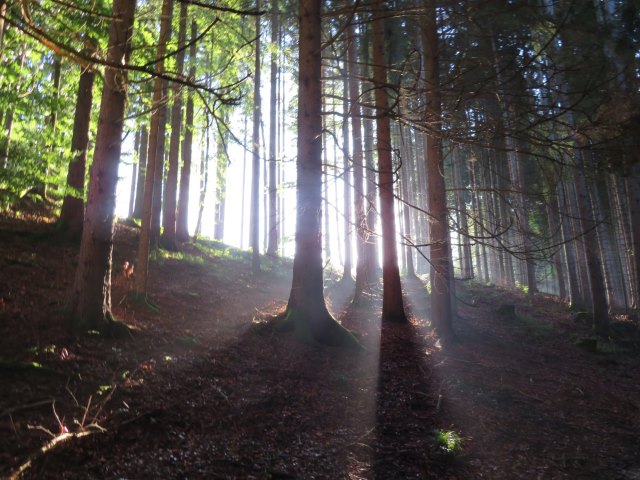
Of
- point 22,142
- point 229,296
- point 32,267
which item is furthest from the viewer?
point 229,296

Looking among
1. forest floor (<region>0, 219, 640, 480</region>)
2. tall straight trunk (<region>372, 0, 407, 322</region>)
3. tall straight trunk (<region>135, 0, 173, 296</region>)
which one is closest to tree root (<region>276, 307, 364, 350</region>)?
forest floor (<region>0, 219, 640, 480</region>)

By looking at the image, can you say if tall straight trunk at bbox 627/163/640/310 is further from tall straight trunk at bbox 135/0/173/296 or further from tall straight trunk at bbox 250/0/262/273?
tall straight trunk at bbox 135/0/173/296

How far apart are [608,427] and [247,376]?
515 centimetres

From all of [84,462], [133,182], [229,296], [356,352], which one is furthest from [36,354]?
[133,182]

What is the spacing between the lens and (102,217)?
5.98 metres

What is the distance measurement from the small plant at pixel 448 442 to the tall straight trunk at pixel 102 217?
186 inches

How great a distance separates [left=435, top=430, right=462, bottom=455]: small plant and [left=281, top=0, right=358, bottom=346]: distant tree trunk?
2918 mm

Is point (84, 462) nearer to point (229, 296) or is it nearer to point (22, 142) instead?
point (22, 142)

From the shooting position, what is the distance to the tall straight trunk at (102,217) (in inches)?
231

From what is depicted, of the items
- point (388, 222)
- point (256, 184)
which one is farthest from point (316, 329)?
point (256, 184)

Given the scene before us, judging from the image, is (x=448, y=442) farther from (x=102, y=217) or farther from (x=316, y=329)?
(x=102, y=217)

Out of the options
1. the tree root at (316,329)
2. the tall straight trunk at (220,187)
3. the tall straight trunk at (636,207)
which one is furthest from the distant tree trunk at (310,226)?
the tall straight trunk at (636,207)

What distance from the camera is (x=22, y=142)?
5.16 m

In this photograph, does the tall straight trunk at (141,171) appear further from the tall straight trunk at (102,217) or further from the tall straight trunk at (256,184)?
the tall straight trunk at (102,217)
